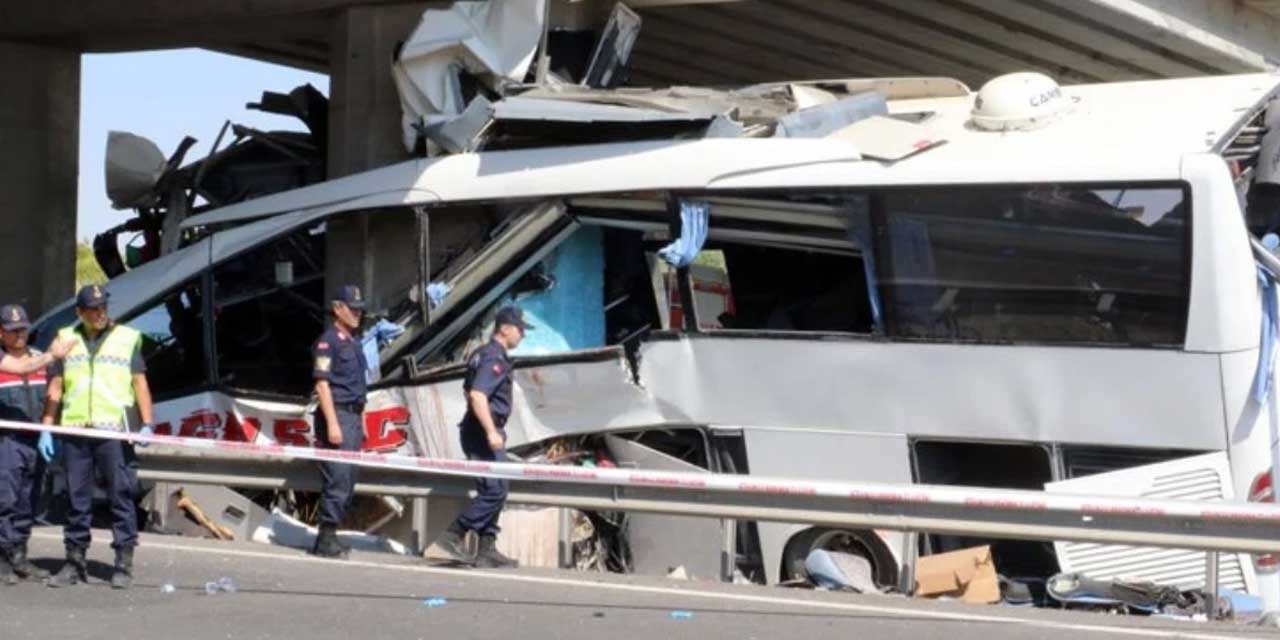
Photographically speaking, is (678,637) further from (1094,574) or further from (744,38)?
(744,38)

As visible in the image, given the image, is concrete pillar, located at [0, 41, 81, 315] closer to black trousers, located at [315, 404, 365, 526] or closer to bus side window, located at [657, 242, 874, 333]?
black trousers, located at [315, 404, 365, 526]

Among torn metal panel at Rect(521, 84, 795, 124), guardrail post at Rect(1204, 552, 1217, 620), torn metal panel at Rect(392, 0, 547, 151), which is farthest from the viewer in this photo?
torn metal panel at Rect(392, 0, 547, 151)

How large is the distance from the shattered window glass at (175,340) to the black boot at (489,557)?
9.49 feet

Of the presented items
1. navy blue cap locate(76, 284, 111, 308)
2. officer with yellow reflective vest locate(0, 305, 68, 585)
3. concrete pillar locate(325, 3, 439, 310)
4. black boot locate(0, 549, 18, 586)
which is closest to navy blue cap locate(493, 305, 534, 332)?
navy blue cap locate(76, 284, 111, 308)

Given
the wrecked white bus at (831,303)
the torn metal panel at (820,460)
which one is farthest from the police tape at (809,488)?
the torn metal panel at (820,460)

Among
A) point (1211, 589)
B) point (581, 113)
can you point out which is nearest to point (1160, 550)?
point (1211, 589)

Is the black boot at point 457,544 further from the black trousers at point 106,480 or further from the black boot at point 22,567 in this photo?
the black boot at point 22,567

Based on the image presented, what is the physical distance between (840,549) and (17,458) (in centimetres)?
447

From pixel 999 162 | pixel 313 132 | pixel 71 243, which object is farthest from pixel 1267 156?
pixel 71 243

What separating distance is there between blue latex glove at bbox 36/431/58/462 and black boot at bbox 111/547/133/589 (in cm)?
64

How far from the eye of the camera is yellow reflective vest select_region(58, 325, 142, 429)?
32.2 feet

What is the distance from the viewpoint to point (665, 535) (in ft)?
37.7

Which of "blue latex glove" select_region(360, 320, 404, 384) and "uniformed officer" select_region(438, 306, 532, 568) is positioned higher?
"blue latex glove" select_region(360, 320, 404, 384)

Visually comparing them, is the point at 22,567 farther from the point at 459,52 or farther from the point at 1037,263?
the point at 459,52
